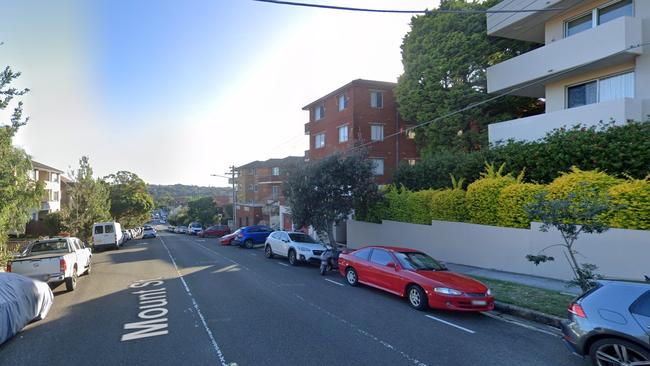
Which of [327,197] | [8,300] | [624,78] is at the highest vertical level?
[624,78]

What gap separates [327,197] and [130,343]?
40.2ft

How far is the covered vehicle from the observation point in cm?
688

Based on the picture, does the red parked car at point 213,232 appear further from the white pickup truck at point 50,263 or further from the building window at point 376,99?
the white pickup truck at point 50,263

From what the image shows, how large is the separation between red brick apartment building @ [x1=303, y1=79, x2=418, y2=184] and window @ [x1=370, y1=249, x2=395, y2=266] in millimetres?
19857

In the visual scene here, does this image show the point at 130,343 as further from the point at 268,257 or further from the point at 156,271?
the point at 268,257

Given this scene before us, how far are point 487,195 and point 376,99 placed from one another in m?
19.1

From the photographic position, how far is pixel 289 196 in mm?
19172

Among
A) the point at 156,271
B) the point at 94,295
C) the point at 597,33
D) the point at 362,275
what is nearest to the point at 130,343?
the point at 94,295

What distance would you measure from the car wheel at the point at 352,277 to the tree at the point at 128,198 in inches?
1942

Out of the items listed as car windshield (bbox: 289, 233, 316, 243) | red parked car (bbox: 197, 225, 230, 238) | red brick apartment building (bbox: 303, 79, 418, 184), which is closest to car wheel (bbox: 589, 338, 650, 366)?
car windshield (bbox: 289, 233, 316, 243)

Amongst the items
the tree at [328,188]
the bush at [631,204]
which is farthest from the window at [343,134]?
the bush at [631,204]

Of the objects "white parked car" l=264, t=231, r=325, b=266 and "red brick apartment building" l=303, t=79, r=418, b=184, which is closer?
"white parked car" l=264, t=231, r=325, b=266

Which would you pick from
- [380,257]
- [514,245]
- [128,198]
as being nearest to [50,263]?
[380,257]

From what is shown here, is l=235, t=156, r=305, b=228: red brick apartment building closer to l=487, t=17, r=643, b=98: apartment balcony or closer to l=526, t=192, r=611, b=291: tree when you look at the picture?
l=487, t=17, r=643, b=98: apartment balcony
